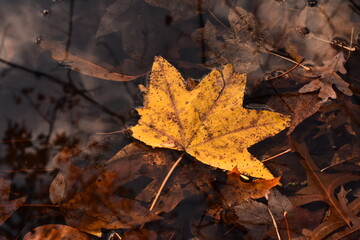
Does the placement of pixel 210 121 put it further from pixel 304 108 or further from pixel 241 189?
pixel 304 108

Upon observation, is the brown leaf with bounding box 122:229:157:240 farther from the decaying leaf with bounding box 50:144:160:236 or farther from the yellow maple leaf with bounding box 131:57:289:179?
the yellow maple leaf with bounding box 131:57:289:179

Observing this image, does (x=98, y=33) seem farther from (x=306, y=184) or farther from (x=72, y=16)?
(x=306, y=184)

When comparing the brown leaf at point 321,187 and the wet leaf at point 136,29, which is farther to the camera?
the wet leaf at point 136,29

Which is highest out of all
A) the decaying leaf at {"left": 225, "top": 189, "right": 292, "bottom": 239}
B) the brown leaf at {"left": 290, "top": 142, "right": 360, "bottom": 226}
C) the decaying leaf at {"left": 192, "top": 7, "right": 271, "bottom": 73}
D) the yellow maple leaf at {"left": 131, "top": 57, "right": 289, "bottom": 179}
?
the decaying leaf at {"left": 192, "top": 7, "right": 271, "bottom": 73}

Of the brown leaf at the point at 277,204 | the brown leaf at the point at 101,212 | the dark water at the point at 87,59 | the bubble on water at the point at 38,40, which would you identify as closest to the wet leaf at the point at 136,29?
the dark water at the point at 87,59

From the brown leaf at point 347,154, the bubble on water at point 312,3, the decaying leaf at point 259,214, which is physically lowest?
the decaying leaf at point 259,214

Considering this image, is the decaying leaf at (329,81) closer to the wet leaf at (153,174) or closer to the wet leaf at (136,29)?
the wet leaf at (153,174)

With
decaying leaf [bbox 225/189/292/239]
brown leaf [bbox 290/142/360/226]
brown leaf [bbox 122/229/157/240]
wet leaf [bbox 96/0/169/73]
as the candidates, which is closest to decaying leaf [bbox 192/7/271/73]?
wet leaf [bbox 96/0/169/73]
